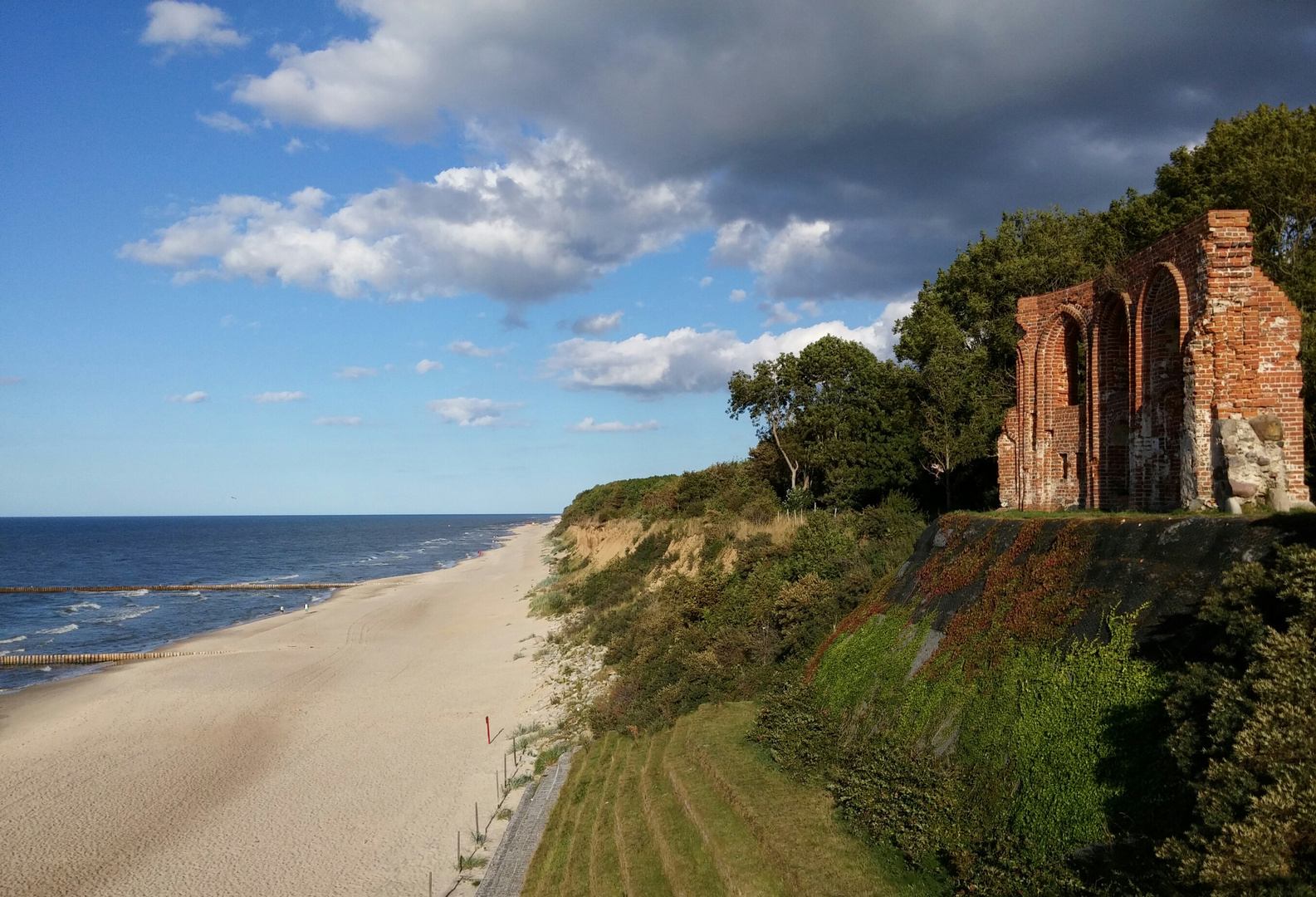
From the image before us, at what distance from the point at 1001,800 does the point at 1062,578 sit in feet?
10.0

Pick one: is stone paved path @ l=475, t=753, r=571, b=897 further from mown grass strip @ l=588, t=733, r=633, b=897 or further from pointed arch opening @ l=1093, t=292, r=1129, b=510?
pointed arch opening @ l=1093, t=292, r=1129, b=510

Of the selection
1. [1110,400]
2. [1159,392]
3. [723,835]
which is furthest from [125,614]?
[1159,392]

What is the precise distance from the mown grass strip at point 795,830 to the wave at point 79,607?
54267mm

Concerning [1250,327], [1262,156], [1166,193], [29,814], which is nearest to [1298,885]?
[1250,327]

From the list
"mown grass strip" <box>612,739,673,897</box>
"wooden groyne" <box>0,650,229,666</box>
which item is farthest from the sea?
"mown grass strip" <box>612,739,673,897</box>

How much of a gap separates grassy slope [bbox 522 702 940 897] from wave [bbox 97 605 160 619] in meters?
44.1

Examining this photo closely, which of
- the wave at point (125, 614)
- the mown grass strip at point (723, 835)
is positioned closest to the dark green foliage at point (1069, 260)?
the mown grass strip at point (723, 835)

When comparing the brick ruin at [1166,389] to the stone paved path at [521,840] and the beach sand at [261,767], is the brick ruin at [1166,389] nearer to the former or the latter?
the stone paved path at [521,840]

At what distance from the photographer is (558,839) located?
13.9 meters

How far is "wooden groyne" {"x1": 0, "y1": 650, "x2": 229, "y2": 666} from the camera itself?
34656mm

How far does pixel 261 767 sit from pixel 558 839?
10896 millimetres

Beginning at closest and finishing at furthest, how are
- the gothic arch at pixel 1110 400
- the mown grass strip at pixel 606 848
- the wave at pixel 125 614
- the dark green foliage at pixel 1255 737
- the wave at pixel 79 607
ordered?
the dark green foliage at pixel 1255 737, the mown grass strip at pixel 606 848, the gothic arch at pixel 1110 400, the wave at pixel 125 614, the wave at pixel 79 607

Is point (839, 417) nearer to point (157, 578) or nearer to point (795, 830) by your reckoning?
point (795, 830)

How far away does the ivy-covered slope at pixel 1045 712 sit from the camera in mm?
7496
